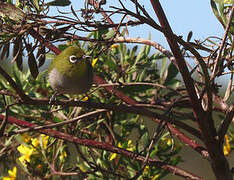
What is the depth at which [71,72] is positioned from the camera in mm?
2660

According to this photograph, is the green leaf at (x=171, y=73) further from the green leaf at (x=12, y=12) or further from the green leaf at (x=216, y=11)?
the green leaf at (x=12, y=12)

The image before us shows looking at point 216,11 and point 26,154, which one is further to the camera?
point 26,154

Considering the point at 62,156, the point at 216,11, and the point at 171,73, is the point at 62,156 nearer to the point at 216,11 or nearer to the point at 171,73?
the point at 171,73

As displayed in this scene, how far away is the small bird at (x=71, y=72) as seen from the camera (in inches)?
93.0

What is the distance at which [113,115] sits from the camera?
6.76 ft

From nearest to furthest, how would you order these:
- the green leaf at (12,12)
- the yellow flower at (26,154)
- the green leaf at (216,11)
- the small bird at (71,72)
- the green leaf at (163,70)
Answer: the green leaf at (12,12), the green leaf at (216,11), the yellow flower at (26,154), the green leaf at (163,70), the small bird at (71,72)

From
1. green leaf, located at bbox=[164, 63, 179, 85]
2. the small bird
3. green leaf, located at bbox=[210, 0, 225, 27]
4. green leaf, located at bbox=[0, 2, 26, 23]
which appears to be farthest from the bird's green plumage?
green leaf, located at bbox=[210, 0, 225, 27]

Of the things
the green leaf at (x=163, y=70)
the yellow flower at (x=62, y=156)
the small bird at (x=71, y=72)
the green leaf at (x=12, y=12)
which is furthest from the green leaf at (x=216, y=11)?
the yellow flower at (x=62, y=156)

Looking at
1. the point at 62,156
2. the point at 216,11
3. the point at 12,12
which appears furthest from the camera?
the point at 62,156

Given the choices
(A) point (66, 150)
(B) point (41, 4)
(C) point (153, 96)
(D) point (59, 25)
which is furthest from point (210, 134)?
(A) point (66, 150)

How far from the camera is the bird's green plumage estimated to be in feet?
7.75

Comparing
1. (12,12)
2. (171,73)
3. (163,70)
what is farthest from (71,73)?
(12,12)

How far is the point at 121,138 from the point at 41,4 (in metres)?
0.97

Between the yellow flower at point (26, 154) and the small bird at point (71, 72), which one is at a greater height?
the small bird at point (71, 72)
